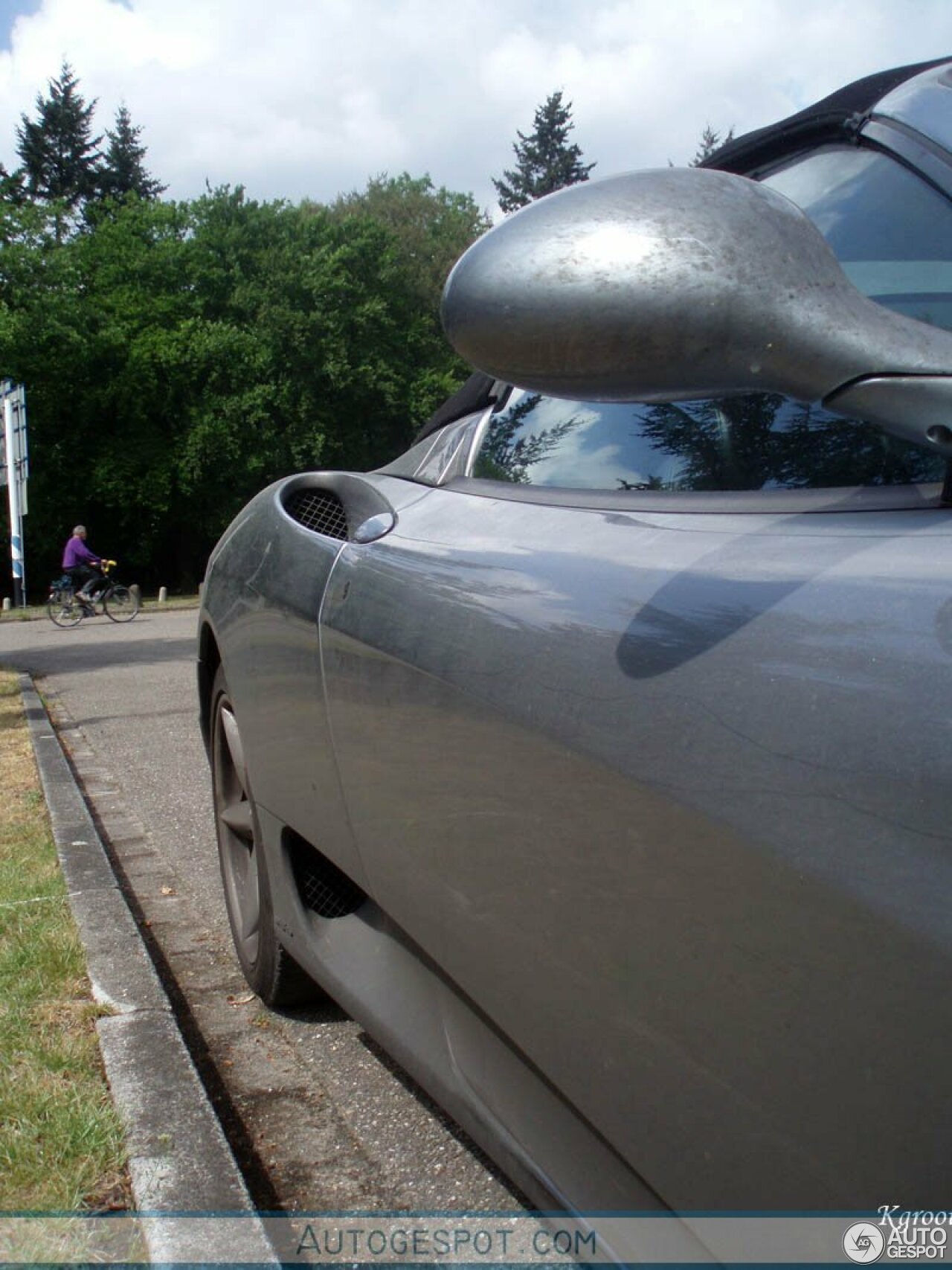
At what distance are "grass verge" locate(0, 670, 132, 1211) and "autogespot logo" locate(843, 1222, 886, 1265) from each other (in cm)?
150

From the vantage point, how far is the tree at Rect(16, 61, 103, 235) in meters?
56.0

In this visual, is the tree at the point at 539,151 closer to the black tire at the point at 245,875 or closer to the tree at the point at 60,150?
the tree at the point at 60,150

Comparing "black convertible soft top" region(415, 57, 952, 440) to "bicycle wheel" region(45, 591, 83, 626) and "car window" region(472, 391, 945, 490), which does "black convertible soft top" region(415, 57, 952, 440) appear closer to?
"car window" region(472, 391, 945, 490)

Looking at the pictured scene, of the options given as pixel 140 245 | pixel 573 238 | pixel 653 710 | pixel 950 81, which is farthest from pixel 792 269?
pixel 140 245

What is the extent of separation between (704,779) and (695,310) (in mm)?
398

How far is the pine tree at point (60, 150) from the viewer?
2205 inches

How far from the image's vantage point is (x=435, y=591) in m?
1.67

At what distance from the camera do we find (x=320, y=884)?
2410 millimetres

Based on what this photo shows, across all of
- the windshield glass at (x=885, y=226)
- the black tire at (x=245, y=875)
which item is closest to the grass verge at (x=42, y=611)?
the black tire at (x=245, y=875)

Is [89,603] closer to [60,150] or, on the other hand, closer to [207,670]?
[207,670]

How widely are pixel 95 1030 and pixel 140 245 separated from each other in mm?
41047

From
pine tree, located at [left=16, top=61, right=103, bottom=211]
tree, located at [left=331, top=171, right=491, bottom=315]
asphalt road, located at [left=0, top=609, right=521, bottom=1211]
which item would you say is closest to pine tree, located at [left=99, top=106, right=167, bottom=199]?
pine tree, located at [left=16, top=61, right=103, bottom=211]

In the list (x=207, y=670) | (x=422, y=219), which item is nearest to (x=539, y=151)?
(x=422, y=219)

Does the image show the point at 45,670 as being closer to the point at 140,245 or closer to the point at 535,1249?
the point at 535,1249
